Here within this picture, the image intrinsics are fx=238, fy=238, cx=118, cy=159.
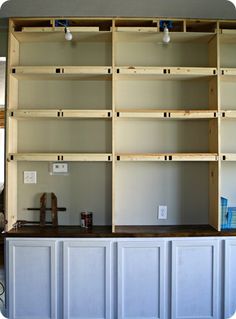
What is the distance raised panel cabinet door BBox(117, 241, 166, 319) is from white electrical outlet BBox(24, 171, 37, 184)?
1.03 metres

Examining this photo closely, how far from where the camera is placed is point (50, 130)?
→ 7.66 ft

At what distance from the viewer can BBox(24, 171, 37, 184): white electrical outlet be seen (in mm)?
2336

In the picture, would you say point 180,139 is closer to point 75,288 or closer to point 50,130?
point 50,130

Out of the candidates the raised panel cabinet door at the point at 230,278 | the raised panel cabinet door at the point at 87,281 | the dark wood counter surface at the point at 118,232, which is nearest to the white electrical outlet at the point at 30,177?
the dark wood counter surface at the point at 118,232

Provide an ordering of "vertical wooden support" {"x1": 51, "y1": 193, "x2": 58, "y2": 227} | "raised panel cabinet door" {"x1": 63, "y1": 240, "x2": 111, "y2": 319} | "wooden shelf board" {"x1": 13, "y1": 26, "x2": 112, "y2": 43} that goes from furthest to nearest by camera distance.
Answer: "vertical wooden support" {"x1": 51, "y1": 193, "x2": 58, "y2": 227} → "wooden shelf board" {"x1": 13, "y1": 26, "x2": 112, "y2": 43} → "raised panel cabinet door" {"x1": 63, "y1": 240, "x2": 111, "y2": 319}

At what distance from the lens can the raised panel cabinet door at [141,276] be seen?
2008mm

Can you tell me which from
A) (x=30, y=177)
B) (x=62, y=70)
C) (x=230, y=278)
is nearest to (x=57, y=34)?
(x=62, y=70)

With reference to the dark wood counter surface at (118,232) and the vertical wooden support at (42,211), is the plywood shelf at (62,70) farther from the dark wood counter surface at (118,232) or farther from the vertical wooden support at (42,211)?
the dark wood counter surface at (118,232)

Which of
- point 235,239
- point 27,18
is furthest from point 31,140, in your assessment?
point 235,239

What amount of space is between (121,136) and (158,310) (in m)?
1.57

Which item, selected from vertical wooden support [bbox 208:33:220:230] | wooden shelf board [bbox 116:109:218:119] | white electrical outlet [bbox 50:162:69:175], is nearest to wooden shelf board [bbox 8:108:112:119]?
wooden shelf board [bbox 116:109:218:119]

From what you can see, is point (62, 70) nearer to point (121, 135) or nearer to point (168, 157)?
point (121, 135)

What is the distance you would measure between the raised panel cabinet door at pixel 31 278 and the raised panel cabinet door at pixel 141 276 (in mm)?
593

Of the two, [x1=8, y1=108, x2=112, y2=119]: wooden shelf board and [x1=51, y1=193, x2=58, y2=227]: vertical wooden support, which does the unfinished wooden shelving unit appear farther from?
[x1=8, y1=108, x2=112, y2=119]: wooden shelf board
